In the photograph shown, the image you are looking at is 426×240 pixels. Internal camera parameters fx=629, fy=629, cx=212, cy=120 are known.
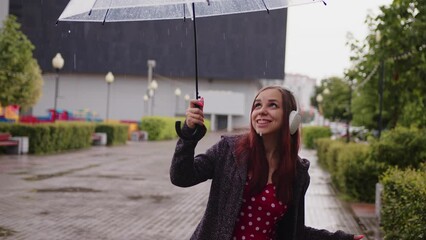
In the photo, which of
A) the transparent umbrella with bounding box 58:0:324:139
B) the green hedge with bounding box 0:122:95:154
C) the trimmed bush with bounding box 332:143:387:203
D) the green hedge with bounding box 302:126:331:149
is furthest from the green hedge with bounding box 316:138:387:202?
the green hedge with bounding box 302:126:331:149

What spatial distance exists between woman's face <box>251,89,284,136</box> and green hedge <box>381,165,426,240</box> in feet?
9.28

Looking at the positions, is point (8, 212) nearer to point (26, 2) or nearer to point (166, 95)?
point (26, 2)

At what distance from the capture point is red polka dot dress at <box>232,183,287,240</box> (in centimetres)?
293

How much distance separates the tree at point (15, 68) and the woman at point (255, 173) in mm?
23535

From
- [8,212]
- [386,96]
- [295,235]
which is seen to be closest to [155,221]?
[8,212]

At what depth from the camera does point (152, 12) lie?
→ 429 cm

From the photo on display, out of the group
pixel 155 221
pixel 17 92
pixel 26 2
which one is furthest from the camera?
pixel 26 2

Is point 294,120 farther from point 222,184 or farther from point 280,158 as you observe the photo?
point 222,184

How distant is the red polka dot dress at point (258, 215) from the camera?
2.93 metres

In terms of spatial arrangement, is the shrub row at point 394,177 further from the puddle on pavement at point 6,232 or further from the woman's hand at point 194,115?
the puddle on pavement at point 6,232

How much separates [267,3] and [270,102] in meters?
1.45

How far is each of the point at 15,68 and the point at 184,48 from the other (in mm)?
37745

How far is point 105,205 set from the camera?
1109 centimetres

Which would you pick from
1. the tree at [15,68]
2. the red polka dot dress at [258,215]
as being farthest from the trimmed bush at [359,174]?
the tree at [15,68]
